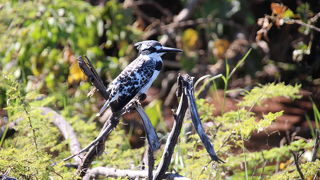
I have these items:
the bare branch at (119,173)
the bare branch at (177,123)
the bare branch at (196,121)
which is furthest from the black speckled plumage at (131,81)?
the bare branch at (196,121)

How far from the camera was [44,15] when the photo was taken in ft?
18.2

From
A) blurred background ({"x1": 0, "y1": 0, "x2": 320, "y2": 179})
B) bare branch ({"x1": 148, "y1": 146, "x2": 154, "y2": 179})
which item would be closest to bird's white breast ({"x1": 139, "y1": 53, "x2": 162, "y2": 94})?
bare branch ({"x1": 148, "y1": 146, "x2": 154, "y2": 179})

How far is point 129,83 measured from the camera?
3.62m

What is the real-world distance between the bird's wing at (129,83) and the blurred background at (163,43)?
3.89ft

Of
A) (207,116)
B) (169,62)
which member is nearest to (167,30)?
(169,62)

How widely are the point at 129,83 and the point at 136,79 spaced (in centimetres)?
6

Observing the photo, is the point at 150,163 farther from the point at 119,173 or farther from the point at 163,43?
the point at 163,43

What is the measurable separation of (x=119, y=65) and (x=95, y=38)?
0.39 m

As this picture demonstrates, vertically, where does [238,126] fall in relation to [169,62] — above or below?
above

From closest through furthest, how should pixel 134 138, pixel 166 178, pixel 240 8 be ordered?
pixel 166 178 → pixel 134 138 → pixel 240 8

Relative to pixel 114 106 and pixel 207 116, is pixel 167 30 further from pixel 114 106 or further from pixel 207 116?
pixel 114 106

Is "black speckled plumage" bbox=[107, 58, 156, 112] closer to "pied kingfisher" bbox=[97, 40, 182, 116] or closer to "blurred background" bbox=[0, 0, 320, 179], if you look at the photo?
"pied kingfisher" bbox=[97, 40, 182, 116]

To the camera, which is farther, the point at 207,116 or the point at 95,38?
the point at 95,38

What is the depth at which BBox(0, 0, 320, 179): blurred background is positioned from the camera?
555cm
